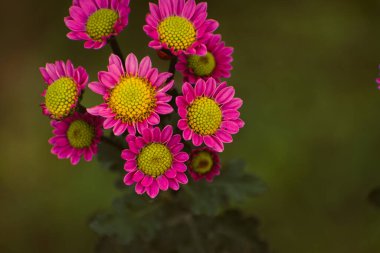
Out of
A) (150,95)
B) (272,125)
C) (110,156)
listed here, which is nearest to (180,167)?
(150,95)

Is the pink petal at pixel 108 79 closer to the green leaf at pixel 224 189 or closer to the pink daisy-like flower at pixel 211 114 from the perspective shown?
the pink daisy-like flower at pixel 211 114

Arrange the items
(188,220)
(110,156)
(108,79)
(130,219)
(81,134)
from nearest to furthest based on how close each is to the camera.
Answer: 1. (108,79)
2. (81,134)
3. (110,156)
4. (130,219)
5. (188,220)

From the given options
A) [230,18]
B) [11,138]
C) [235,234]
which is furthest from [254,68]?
[11,138]

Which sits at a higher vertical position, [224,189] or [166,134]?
[224,189]

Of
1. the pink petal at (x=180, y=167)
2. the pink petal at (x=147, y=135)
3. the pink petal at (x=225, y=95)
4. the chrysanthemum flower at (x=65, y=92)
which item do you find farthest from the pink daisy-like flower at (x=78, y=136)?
the pink petal at (x=225, y=95)

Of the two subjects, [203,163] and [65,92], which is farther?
[203,163]

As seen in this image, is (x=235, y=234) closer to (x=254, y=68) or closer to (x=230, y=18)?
(x=254, y=68)

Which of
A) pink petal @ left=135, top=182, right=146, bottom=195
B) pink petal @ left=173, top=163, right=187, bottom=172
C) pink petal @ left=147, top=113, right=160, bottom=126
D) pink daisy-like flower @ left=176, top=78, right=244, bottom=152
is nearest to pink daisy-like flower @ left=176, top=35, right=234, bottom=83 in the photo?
pink daisy-like flower @ left=176, top=78, right=244, bottom=152

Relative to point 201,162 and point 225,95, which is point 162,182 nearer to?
point 201,162
